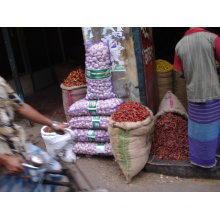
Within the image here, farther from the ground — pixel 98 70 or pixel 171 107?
pixel 98 70

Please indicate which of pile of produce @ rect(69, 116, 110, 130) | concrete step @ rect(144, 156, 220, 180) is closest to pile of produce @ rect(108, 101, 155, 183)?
concrete step @ rect(144, 156, 220, 180)

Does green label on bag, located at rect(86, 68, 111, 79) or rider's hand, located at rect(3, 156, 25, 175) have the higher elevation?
green label on bag, located at rect(86, 68, 111, 79)

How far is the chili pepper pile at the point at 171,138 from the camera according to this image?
3.81m

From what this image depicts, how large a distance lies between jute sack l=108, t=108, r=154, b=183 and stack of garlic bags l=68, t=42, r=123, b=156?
0.61 meters

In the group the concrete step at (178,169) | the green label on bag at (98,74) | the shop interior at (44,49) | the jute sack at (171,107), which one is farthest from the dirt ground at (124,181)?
the shop interior at (44,49)

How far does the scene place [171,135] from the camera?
12.8 feet

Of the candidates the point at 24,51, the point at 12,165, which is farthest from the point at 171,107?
the point at 24,51

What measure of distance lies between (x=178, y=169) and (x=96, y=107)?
5.17ft

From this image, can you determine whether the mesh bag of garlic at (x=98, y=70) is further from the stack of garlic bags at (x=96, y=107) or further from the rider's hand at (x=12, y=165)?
the rider's hand at (x=12, y=165)

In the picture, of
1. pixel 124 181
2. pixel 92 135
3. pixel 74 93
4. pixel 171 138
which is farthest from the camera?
pixel 74 93

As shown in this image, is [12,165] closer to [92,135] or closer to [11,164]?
[11,164]

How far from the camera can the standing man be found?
9.78 feet

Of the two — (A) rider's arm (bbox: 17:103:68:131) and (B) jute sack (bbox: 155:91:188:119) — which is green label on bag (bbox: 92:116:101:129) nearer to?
(B) jute sack (bbox: 155:91:188:119)

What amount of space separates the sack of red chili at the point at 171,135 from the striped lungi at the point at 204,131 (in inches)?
Answer: 13.2
